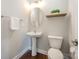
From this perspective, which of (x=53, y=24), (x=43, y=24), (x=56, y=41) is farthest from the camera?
(x=43, y=24)

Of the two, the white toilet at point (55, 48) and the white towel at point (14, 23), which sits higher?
the white towel at point (14, 23)

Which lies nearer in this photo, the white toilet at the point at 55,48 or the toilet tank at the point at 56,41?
the white toilet at the point at 55,48

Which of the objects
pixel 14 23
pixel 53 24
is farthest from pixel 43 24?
pixel 14 23

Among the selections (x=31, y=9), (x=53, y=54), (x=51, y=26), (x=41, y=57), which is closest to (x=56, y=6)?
(x=51, y=26)

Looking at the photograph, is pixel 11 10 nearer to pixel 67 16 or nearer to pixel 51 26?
pixel 51 26

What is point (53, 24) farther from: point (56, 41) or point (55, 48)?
point (55, 48)

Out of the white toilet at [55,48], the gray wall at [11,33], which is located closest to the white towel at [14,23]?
the gray wall at [11,33]

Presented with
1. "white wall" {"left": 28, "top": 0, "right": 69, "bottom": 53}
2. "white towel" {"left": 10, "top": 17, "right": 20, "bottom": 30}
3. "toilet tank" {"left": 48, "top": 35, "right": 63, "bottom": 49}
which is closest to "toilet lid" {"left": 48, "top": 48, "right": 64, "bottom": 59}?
"toilet tank" {"left": 48, "top": 35, "right": 63, "bottom": 49}

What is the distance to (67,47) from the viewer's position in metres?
2.96

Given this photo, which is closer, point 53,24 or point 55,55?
point 55,55

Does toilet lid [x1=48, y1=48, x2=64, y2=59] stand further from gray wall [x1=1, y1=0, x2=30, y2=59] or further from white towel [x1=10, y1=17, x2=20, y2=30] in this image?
white towel [x1=10, y1=17, x2=20, y2=30]

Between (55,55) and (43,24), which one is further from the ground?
→ (43,24)

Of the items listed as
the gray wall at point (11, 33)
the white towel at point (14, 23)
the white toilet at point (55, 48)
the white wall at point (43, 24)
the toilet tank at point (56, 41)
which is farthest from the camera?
the toilet tank at point (56, 41)

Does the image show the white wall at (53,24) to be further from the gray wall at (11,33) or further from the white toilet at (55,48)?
the gray wall at (11,33)
